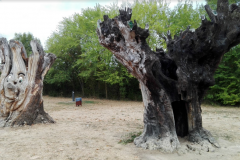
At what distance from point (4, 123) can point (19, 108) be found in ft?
2.14

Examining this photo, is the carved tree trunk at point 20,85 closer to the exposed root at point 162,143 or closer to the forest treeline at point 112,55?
the exposed root at point 162,143

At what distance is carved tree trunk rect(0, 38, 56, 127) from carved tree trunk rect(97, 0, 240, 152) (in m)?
3.59

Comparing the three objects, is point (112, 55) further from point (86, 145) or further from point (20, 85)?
point (86, 145)

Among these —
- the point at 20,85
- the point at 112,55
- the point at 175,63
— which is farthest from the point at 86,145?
the point at 112,55

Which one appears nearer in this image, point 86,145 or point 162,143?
point 162,143

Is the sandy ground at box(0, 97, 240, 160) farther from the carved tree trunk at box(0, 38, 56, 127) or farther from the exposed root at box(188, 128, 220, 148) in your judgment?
the carved tree trunk at box(0, 38, 56, 127)

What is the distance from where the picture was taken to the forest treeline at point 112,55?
13766 mm

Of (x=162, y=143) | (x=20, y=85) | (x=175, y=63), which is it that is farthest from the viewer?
(x=20, y=85)

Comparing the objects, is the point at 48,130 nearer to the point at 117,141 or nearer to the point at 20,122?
the point at 20,122

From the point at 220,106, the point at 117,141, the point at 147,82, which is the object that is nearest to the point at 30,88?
the point at 117,141

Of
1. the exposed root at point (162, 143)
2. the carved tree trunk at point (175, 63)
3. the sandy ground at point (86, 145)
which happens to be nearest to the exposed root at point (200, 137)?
the carved tree trunk at point (175, 63)

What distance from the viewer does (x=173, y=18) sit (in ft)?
53.0

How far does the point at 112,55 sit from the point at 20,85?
33.6 ft

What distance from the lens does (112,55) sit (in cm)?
1644
